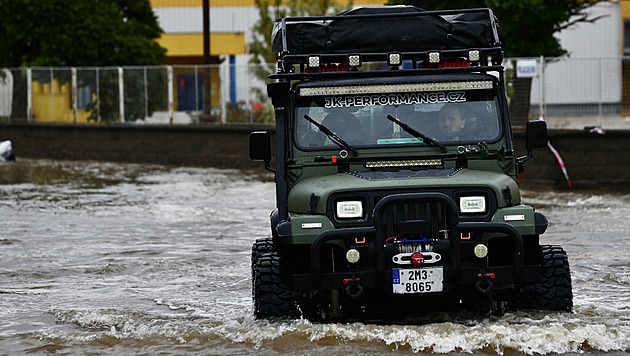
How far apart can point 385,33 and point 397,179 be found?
1.96m

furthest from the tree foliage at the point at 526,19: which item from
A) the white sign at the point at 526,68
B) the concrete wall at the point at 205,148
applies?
the concrete wall at the point at 205,148

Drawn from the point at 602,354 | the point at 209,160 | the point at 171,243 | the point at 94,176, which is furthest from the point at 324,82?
the point at 209,160

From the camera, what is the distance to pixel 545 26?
87.0 ft

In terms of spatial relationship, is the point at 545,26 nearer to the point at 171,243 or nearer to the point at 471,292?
the point at 171,243

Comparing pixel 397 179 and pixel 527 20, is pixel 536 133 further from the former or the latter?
pixel 527 20

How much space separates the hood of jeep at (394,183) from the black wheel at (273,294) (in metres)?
0.50

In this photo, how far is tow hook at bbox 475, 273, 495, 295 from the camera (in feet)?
27.5

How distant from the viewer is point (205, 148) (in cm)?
2872

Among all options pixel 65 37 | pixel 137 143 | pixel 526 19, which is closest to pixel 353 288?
pixel 526 19

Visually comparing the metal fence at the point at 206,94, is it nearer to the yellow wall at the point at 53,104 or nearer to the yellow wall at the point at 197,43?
the yellow wall at the point at 53,104

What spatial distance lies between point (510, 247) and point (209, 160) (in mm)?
20372

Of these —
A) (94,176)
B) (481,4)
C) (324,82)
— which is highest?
(481,4)

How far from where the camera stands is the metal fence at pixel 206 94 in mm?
22828

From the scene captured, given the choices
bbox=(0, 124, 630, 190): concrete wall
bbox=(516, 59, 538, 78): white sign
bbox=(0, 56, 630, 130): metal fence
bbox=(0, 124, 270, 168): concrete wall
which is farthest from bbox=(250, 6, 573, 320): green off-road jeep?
bbox=(0, 124, 270, 168): concrete wall
